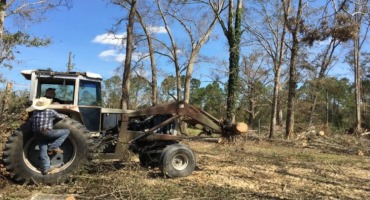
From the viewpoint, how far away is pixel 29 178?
814cm

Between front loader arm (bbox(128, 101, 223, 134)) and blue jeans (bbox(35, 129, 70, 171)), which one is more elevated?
front loader arm (bbox(128, 101, 223, 134))

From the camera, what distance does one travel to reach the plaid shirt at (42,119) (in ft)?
26.7

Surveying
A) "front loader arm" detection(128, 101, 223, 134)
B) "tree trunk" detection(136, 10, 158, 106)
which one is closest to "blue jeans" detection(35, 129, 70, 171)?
"front loader arm" detection(128, 101, 223, 134)

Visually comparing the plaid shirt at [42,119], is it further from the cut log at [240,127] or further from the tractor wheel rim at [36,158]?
the cut log at [240,127]

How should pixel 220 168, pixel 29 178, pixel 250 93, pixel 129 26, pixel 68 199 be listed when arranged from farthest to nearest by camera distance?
pixel 250 93 < pixel 129 26 < pixel 220 168 < pixel 29 178 < pixel 68 199

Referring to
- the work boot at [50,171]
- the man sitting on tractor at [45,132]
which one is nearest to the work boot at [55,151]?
the man sitting on tractor at [45,132]

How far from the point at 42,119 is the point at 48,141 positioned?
47 centimetres

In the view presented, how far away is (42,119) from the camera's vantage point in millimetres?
8180

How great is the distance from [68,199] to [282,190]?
399 cm

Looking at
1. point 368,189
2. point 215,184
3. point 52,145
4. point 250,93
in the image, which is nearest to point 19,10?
point 52,145

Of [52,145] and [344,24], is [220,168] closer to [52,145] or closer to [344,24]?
[52,145]

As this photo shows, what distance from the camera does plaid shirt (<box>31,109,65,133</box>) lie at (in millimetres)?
8148

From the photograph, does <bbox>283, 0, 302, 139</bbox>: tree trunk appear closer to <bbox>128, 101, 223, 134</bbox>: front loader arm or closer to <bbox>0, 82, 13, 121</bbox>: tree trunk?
<bbox>128, 101, 223, 134</bbox>: front loader arm

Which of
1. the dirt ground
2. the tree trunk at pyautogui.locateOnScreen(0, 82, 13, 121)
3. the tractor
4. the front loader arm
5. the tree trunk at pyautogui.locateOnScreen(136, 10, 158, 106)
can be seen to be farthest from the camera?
the tree trunk at pyautogui.locateOnScreen(136, 10, 158, 106)
